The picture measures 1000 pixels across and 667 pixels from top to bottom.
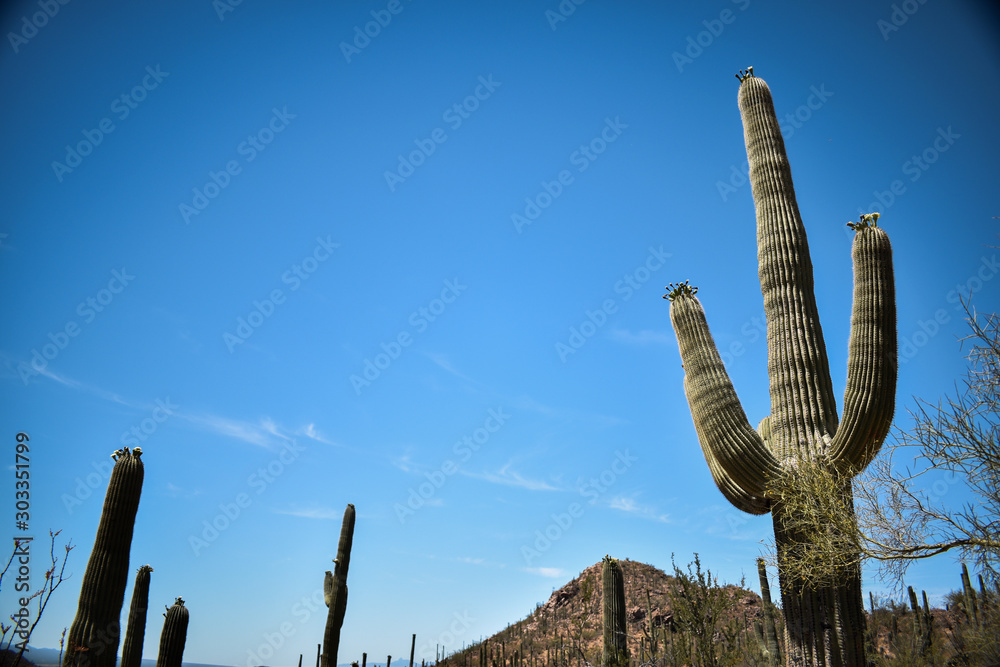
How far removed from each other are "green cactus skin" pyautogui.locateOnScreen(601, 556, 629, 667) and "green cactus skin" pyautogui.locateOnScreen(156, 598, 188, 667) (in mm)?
6498

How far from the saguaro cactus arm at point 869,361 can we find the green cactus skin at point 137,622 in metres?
9.41

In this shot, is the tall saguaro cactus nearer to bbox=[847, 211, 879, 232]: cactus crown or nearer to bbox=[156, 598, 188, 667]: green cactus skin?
bbox=[847, 211, 879, 232]: cactus crown

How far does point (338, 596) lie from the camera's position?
12.5 m

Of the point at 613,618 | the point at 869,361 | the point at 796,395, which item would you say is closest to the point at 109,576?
the point at 613,618

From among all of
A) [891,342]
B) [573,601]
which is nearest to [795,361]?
[891,342]

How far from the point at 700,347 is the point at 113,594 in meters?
7.84

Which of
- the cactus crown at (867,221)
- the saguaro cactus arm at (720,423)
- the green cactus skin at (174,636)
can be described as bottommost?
the green cactus skin at (174,636)

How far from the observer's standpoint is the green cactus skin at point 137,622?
8.93 metres

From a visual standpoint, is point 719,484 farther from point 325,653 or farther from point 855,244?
point 325,653

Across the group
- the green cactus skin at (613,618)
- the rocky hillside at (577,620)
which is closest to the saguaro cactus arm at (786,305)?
the green cactus skin at (613,618)

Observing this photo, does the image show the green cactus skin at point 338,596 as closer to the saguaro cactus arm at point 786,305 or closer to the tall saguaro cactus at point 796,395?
the tall saguaro cactus at point 796,395

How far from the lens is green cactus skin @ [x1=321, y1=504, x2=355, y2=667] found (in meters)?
12.2

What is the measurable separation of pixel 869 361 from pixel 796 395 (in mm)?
835

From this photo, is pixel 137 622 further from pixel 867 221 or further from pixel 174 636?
pixel 867 221
